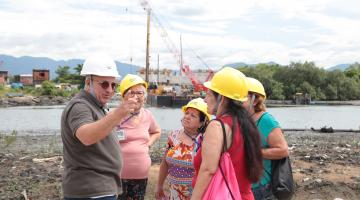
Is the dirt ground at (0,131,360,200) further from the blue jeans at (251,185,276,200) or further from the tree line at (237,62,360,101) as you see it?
the tree line at (237,62,360,101)

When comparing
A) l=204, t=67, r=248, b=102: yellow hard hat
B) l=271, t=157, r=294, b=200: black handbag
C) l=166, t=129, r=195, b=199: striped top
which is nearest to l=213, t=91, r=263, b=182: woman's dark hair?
l=204, t=67, r=248, b=102: yellow hard hat

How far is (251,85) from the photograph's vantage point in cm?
409

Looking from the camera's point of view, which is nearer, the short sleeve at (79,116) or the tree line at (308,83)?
the short sleeve at (79,116)

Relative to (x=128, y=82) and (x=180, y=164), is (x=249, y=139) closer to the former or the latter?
(x=180, y=164)

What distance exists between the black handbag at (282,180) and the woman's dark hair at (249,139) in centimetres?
66

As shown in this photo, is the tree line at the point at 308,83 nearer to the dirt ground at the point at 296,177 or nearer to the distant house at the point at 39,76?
the distant house at the point at 39,76

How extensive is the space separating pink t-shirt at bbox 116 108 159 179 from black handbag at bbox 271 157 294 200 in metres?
1.38

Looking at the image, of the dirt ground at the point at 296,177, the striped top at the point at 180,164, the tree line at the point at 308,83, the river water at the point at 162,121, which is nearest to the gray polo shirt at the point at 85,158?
the striped top at the point at 180,164

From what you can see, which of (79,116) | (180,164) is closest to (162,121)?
(180,164)

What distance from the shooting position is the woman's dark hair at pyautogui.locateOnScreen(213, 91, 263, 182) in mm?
3246

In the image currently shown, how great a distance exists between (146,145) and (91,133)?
1.95 meters

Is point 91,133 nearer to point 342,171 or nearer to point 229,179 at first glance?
point 229,179

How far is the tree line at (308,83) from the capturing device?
11112 cm

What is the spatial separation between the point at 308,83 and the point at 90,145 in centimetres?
11222
